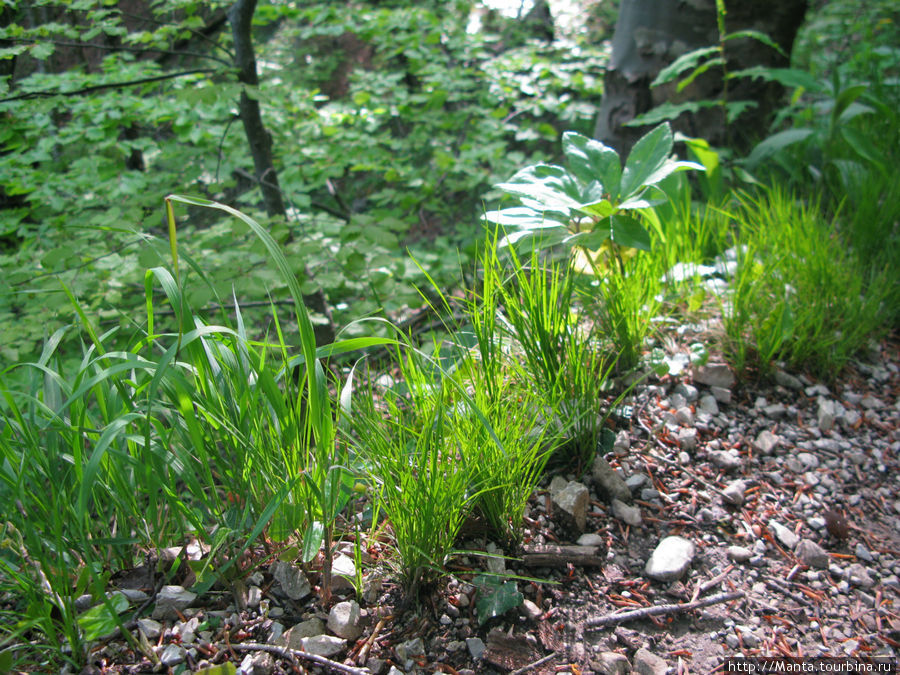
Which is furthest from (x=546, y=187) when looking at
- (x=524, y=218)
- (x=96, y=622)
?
(x=96, y=622)

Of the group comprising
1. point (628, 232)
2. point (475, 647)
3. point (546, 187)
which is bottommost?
point (475, 647)

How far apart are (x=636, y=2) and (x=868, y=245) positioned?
1.78 meters

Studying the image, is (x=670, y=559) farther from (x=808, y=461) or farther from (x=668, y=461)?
(x=808, y=461)

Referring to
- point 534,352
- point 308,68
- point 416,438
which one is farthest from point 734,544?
point 308,68

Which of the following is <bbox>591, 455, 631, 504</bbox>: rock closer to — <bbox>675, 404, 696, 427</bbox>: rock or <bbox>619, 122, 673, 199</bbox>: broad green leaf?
<bbox>675, 404, 696, 427</bbox>: rock

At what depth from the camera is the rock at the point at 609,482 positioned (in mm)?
1312

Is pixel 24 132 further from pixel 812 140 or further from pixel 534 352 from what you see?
pixel 812 140

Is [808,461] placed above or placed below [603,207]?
below

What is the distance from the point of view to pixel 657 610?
3.50 feet

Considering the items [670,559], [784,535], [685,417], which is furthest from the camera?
[685,417]

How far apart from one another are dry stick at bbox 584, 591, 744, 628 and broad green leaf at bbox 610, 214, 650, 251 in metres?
0.82

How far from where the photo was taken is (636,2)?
2.94 metres

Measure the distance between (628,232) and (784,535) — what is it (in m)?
0.80

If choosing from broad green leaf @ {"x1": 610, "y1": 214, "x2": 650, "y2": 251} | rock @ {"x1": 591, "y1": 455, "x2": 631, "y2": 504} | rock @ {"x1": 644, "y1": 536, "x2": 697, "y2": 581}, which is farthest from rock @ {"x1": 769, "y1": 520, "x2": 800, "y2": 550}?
broad green leaf @ {"x1": 610, "y1": 214, "x2": 650, "y2": 251}
